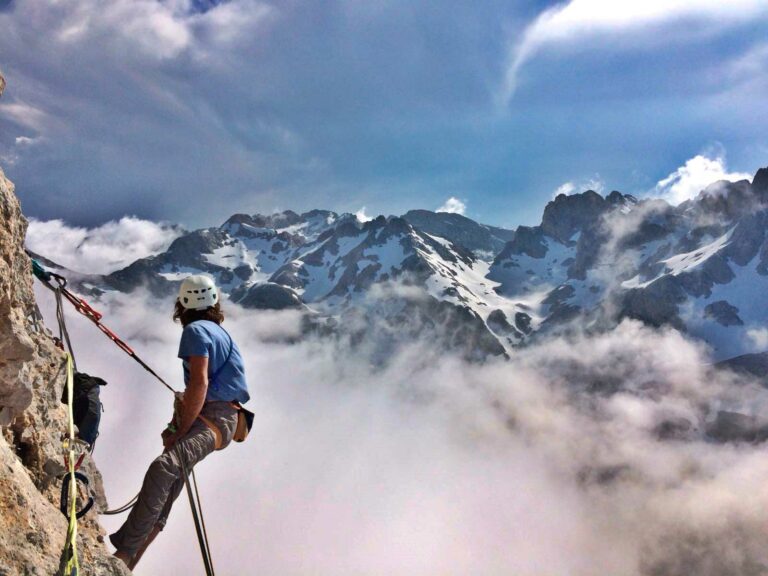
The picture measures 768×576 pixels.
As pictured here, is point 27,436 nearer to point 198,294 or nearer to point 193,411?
point 193,411

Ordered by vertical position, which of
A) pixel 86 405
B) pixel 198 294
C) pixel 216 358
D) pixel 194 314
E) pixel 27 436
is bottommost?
pixel 27 436

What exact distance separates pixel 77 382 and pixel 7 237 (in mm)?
2556

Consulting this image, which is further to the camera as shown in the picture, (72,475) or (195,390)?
(195,390)

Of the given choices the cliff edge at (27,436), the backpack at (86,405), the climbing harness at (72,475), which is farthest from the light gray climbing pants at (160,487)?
the backpack at (86,405)

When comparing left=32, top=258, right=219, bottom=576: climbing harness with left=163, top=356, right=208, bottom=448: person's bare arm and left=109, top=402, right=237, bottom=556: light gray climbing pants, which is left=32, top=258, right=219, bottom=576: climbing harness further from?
left=163, top=356, right=208, bottom=448: person's bare arm

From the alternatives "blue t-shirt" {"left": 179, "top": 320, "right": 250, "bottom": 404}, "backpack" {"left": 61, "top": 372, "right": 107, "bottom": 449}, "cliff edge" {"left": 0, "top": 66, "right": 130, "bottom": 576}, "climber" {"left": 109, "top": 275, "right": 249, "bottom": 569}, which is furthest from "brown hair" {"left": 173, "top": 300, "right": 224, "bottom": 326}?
"cliff edge" {"left": 0, "top": 66, "right": 130, "bottom": 576}

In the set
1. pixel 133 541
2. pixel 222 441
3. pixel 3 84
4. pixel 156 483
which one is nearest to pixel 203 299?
pixel 222 441

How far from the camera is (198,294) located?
335 inches

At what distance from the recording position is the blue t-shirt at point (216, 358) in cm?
754

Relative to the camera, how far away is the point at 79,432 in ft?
28.5

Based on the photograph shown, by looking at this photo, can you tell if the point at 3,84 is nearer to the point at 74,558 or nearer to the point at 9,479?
the point at 9,479

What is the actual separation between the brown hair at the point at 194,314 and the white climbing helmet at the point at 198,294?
0.19 feet

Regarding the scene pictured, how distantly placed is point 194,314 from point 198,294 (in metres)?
0.30

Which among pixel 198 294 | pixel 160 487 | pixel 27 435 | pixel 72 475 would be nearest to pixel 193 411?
pixel 160 487
